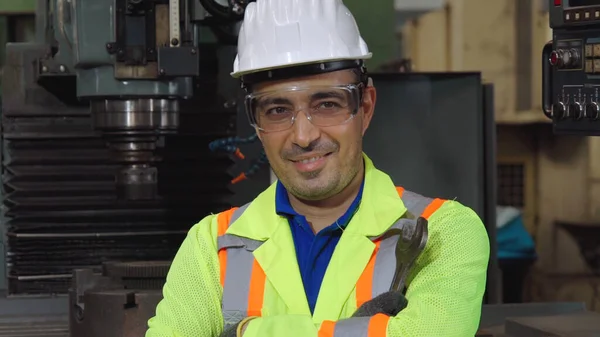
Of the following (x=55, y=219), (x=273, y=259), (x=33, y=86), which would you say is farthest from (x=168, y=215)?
(x=273, y=259)

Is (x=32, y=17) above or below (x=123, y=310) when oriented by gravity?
above

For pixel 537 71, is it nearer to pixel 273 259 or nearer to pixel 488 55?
pixel 488 55

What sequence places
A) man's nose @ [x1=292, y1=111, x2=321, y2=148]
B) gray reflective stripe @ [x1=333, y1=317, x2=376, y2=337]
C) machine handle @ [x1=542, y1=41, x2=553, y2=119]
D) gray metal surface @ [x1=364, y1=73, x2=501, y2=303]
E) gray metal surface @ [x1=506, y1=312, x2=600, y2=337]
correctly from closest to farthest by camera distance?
gray reflective stripe @ [x1=333, y1=317, x2=376, y2=337] → man's nose @ [x1=292, y1=111, x2=321, y2=148] → gray metal surface @ [x1=506, y1=312, x2=600, y2=337] → machine handle @ [x1=542, y1=41, x2=553, y2=119] → gray metal surface @ [x1=364, y1=73, x2=501, y2=303]

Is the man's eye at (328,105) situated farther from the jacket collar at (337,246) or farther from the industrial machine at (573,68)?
the industrial machine at (573,68)

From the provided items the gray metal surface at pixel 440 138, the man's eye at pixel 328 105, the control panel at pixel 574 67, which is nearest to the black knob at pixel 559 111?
the control panel at pixel 574 67

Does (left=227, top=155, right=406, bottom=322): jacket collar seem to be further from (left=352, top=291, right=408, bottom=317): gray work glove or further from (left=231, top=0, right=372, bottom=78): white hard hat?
(left=231, top=0, right=372, bottom=78): white hard hat

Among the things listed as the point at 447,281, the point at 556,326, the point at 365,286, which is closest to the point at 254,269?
the point at 365,286

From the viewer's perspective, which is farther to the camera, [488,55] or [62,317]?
[488,55]

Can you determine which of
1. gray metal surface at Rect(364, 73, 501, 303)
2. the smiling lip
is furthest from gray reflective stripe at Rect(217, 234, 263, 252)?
gray metal surface at Rect(364, 73, 501, 303)

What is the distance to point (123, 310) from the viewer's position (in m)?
1.59

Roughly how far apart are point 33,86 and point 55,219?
27cm

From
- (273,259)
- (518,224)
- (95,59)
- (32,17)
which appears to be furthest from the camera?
(518,224)

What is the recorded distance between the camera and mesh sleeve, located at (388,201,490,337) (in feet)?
3.75

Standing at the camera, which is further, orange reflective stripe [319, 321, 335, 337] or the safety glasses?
the safety glasses
